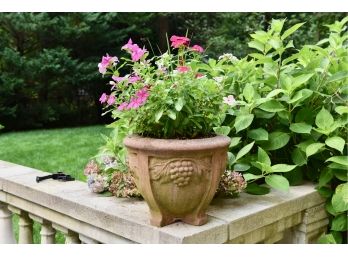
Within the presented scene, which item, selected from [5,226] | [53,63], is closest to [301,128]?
[5,226]

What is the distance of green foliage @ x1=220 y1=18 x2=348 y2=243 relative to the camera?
193cm

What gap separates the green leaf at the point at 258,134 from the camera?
199 cm

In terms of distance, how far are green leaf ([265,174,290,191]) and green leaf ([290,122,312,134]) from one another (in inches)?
9.4

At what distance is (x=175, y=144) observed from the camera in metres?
1.39

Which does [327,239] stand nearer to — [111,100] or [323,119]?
[323,119]

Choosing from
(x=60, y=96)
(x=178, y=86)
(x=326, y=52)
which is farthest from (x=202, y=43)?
(x=178, y=86)

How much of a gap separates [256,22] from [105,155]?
36.9ft

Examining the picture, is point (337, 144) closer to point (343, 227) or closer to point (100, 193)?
point (343, 227)

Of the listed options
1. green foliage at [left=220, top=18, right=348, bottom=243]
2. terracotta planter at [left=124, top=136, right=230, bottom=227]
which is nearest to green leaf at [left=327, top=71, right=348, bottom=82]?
green foliage at [left=220, top=18, right=348, bottom=243]

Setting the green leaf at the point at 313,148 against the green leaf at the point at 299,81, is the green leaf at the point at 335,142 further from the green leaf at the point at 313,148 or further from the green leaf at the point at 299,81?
the green leaf at the point at 299,81

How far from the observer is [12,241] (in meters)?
2.31

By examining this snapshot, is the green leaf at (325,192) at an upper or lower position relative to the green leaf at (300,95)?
lower

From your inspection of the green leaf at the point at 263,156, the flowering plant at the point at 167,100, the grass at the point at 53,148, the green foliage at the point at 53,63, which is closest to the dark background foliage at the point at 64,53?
the green foliage at the point at 53,63

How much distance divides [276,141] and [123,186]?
69 cm
